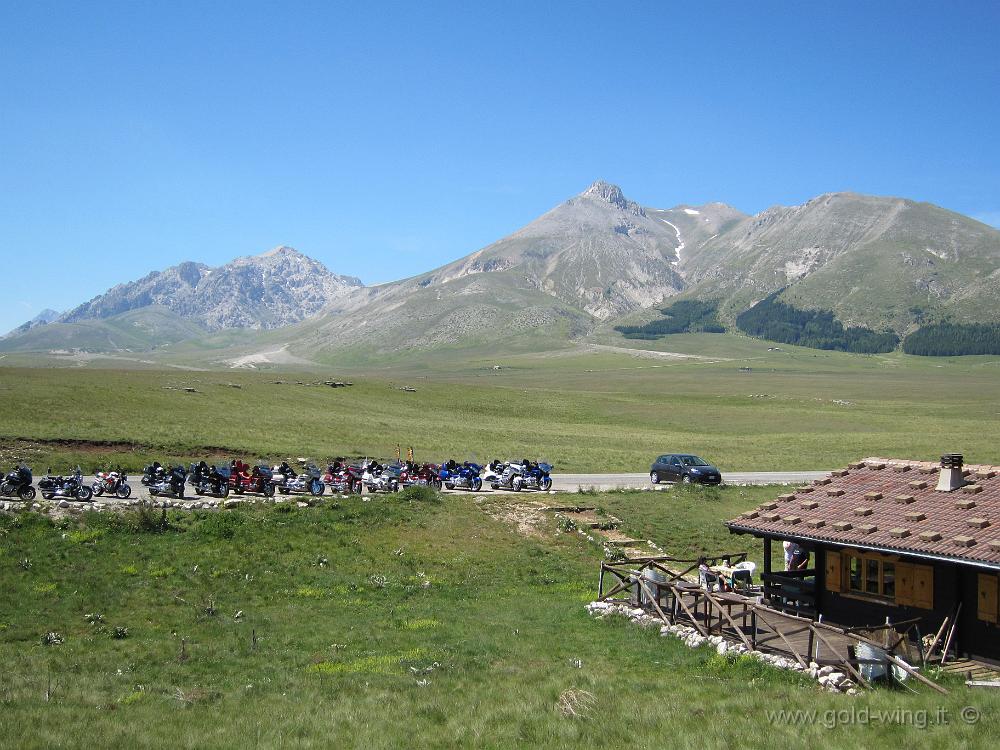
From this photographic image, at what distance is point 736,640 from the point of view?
1883 cm

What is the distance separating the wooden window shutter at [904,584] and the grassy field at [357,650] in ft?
11.3

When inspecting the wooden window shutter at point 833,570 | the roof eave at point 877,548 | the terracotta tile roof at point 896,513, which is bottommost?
the wooden window shutter at point 833,570

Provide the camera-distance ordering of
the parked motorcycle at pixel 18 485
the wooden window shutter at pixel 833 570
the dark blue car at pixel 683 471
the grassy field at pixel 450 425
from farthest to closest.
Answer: the grassy field at pixel 450 425
the dark blue car at pixel 683 471
the parked motorcycle at pixel 18 485
the wooden window shutter at pixel 833 570

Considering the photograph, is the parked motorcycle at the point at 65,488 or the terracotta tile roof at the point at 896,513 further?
the parked motorcycle at the point at 65,488

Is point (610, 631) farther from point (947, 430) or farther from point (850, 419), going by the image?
point (850, 419)

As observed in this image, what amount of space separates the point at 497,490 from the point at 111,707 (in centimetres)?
2967

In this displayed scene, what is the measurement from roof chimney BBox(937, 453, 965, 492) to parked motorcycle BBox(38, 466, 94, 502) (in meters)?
31.9

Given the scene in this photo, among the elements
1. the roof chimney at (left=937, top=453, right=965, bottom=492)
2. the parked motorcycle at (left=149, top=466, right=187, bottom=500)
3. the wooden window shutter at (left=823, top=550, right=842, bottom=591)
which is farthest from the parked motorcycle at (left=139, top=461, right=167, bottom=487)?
the roof chimney at (left=937, top=453, right=965, bottom=492)

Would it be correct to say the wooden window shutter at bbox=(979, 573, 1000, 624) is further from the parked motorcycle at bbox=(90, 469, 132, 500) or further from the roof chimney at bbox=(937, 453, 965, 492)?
the parked motorcycle at bbox=(90, 469, 132, 500)

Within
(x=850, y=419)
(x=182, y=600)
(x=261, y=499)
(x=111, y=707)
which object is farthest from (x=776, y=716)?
(x=850, y=419)

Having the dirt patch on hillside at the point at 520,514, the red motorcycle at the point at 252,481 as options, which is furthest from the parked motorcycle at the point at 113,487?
the dirt patch on hillside at the point at 520,514

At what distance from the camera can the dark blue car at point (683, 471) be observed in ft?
150

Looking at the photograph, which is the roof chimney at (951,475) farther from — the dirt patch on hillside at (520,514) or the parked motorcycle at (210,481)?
the parked motorcycle at (210,481)

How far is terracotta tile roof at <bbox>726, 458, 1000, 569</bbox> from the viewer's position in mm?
17797
